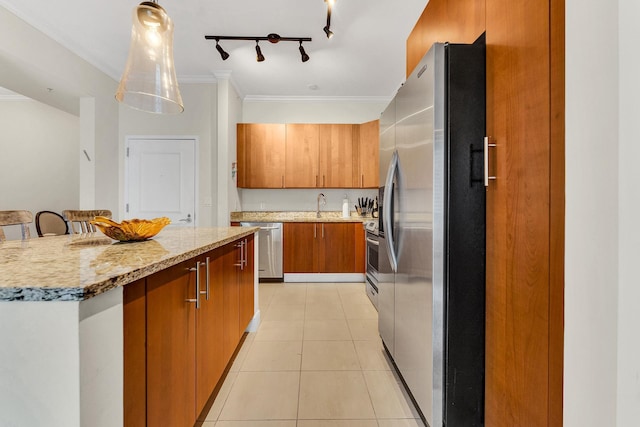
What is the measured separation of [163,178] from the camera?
13.4 ft

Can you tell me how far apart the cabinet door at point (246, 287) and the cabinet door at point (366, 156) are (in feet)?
8.26

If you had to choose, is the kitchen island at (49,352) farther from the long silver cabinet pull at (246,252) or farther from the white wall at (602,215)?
the long silver cabinet pull at (246,252)

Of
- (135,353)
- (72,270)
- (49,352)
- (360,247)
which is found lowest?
(360,247)

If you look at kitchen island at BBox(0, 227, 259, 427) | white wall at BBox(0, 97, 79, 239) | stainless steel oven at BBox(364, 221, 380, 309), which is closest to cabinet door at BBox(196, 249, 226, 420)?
kitchen island at BBox(0, 227, 259, 427)

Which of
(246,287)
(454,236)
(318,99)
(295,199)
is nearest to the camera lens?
(454,236)

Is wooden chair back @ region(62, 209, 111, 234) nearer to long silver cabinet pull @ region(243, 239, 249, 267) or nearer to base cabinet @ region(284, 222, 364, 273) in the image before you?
long silver cabinet pull @ region(243, 239, 249, 267)

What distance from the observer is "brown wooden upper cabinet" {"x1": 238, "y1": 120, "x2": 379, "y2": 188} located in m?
4.47

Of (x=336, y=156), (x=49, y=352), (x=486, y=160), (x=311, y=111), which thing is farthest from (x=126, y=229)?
(x=311, y=111)

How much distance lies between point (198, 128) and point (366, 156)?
252 cm

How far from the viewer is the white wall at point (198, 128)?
4.04 m

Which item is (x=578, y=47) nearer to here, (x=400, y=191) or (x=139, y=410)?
(x=400, y=191)

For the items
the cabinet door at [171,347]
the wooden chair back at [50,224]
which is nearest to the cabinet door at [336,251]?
the cabinet door at [171,347]

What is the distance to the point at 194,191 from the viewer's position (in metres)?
4.07

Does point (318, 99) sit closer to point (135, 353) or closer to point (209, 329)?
point (209, 329)
